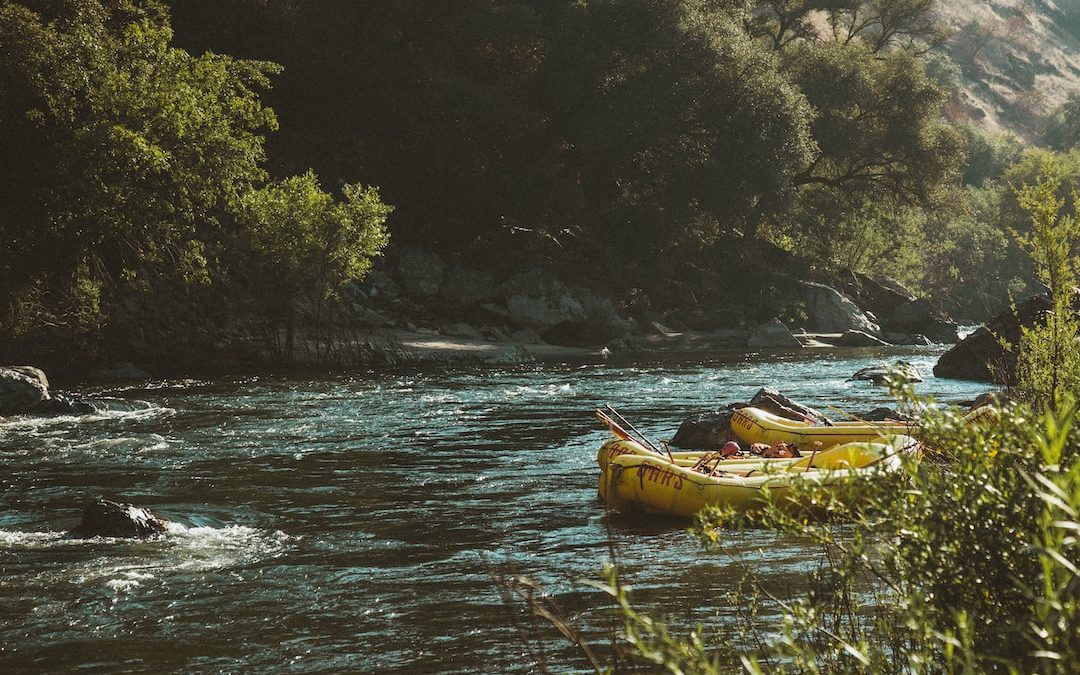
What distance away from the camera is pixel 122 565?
946 centimetres

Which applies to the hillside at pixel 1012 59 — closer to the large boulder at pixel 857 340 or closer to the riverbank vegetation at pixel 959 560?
the large boulder at pixel 857 340

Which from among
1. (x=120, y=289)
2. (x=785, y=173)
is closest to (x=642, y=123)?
(x=785, y=173)

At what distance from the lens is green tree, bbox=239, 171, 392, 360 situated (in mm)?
28062

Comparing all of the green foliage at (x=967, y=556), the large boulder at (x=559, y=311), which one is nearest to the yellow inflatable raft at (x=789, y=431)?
the green foliage at (x=967, y=556)

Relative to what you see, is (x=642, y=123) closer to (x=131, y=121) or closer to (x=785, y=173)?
(x=785, y=173)

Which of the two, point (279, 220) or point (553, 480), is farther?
point (279, 220)

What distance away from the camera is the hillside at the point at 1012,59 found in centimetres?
12188

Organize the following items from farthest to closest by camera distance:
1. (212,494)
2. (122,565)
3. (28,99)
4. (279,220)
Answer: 1. (279,220)
2. (28,99)
3. (212,494)
4. (122,565)

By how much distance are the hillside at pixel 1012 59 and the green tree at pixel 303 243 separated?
95.3 meters

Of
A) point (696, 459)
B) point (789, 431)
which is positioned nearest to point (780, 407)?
point (789, 431)

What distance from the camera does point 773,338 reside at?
39.7 metres

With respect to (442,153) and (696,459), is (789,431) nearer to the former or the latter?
(696,459)

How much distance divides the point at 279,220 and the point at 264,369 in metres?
3.70

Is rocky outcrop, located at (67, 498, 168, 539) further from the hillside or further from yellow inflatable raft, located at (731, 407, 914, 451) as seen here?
the hillside
